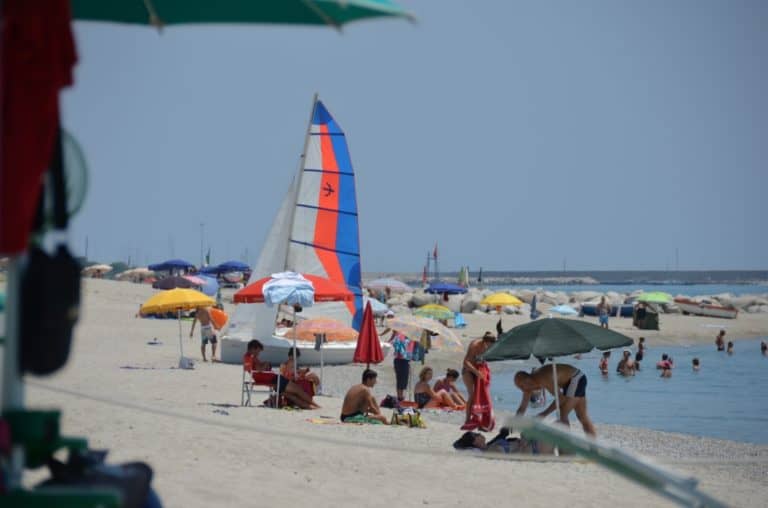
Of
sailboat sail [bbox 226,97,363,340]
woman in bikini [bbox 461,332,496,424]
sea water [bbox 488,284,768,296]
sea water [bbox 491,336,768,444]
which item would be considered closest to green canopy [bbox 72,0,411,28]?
woman in bikini [bbox 461,332,496,424]

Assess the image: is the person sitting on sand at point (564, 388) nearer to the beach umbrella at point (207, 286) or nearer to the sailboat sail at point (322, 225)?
the sailboat sail at point (322, 225)

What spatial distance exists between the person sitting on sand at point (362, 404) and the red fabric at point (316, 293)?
3.09 m

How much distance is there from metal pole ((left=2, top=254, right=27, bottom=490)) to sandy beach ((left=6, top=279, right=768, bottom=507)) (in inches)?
67.2

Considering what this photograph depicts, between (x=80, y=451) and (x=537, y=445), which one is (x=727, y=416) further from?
(x=80, y=451)

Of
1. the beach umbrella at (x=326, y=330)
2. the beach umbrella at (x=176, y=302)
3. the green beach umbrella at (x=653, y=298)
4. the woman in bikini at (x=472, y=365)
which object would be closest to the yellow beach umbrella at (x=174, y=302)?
the beach umbrella at (x=176, y=302)

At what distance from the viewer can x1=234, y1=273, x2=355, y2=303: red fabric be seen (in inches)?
593

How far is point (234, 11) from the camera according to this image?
3.66m

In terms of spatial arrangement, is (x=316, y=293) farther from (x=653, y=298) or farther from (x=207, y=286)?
(x=653, y=298)

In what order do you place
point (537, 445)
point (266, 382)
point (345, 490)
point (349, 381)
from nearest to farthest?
point (345, 490), point (537, 445), point (266, 382), point (349, 381)

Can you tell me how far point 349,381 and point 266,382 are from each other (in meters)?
6.04

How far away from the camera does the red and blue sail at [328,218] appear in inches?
846

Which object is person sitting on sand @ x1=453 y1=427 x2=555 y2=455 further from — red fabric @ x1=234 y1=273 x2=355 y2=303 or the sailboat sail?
the sailboat sail

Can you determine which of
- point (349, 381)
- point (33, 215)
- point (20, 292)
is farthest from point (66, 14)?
point (349, 381)

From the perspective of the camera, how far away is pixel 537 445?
985cm
